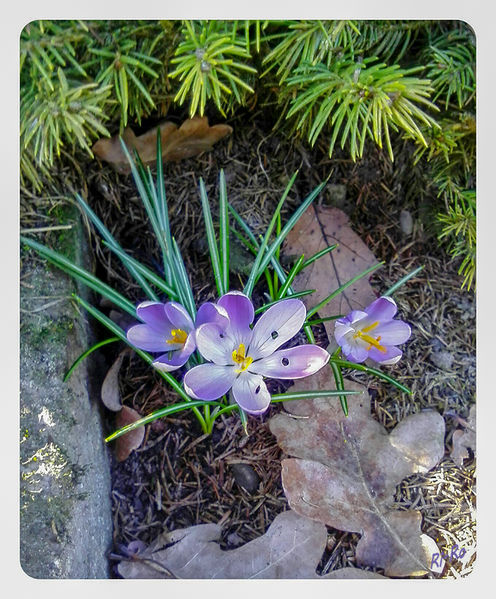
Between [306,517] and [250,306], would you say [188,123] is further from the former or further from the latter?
[306,517]

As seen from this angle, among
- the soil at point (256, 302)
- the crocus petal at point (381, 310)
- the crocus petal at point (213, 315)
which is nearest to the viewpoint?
the crocus petal at point (213, 315)

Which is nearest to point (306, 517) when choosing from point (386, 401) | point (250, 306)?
point (386, 401)

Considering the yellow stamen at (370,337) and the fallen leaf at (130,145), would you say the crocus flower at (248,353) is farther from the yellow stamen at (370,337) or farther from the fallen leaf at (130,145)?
the fallen leaf at (130,145)

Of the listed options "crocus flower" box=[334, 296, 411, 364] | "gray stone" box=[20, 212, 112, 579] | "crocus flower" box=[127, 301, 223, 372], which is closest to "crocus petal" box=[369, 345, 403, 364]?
"crocus flower" box=[334, 296, 411, 364]

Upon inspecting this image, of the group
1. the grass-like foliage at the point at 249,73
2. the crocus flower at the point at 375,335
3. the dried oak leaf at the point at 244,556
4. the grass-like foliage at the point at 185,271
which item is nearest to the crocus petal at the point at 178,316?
the grass-like foliage at the point at 185,271

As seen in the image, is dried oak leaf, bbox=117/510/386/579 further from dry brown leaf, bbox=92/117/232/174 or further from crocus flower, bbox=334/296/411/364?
dry brown leaf, bbox=92/117/232/174

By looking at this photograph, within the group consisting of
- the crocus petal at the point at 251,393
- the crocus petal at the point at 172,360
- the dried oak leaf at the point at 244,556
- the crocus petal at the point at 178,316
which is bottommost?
the dried oak leaf at the point at 244,556

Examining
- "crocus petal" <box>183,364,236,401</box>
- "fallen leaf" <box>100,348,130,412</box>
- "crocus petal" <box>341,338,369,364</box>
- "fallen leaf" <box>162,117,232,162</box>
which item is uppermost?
"fallen leaf" <box>162,117,232,162</box>
